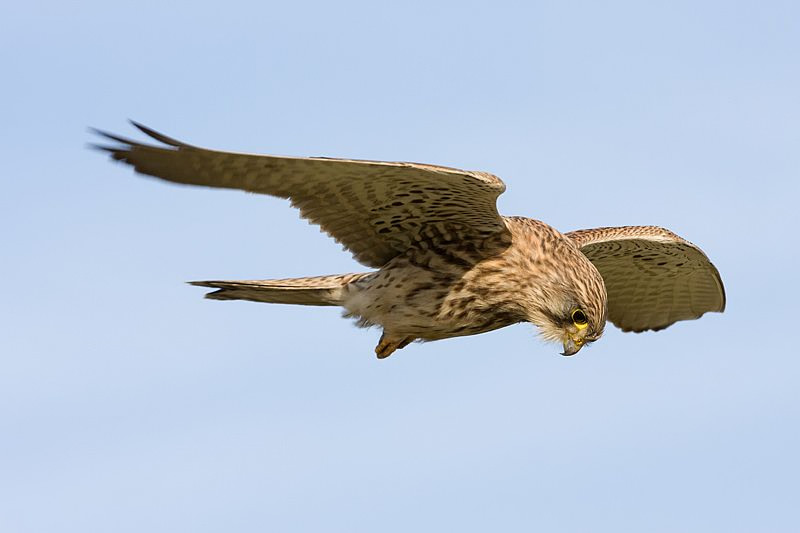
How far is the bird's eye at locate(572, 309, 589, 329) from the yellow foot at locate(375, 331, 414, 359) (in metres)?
1.23

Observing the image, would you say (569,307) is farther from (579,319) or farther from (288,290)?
(288,290)

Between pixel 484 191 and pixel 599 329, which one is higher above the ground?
pixel 484 191

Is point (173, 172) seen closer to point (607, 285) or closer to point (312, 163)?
point (312, 163)

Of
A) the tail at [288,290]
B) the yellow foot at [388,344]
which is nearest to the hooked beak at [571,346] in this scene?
the yellow foot at [388,344]

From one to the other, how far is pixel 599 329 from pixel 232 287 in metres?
2.58

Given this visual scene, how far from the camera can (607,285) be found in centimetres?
1173

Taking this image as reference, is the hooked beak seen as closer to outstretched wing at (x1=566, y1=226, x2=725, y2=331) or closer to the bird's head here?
the bird's head

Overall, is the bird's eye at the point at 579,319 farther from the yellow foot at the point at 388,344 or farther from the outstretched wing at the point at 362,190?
the yellow foot at the point at 388,344

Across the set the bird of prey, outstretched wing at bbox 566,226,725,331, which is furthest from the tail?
outstretched wing at bbox 566,226,725,331

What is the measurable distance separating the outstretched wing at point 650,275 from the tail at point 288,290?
215cm

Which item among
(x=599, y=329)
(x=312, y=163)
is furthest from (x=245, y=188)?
(x=599, y=329)

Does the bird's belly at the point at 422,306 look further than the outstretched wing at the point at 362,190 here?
Yes

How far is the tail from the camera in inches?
361

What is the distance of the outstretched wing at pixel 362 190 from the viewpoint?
7578 millimetres
